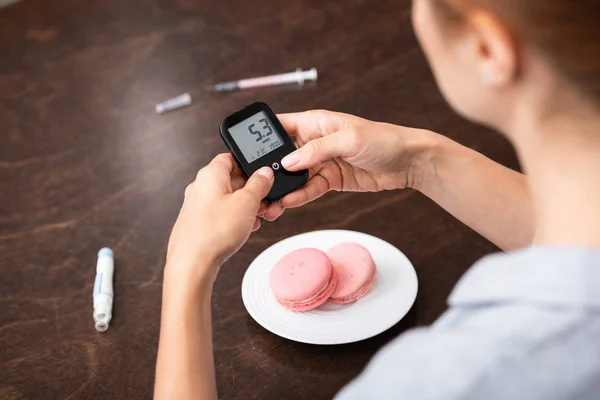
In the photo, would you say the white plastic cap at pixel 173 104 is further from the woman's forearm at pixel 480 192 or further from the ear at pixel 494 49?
the ear at pixel 494 49

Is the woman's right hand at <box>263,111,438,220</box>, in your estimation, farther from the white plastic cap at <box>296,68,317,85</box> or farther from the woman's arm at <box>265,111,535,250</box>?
the white plastic cap at <box>296,68,317,85</box>

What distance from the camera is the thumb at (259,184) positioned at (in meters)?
0.95

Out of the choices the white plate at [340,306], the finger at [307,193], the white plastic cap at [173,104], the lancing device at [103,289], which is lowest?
the lancing device at [103,289]

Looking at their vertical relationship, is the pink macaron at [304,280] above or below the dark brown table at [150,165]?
above

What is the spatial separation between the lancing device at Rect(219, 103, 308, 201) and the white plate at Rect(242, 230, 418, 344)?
0.29ft

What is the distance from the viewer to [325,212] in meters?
1.17

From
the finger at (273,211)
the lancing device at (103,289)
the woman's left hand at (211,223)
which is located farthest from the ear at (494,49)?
the lancing device at (103,289)

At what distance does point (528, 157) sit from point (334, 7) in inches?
42.9

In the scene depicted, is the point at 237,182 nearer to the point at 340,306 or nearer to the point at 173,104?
the point at 340,306

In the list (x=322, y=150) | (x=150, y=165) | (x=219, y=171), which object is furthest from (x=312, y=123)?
(x=150, y=165)

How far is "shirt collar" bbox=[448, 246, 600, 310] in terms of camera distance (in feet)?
1.82

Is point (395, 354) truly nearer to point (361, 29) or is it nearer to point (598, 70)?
point (598, 70)

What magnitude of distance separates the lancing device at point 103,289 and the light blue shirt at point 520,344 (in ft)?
1.73

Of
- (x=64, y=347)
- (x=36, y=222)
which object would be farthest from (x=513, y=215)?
(x=36, y=222)
